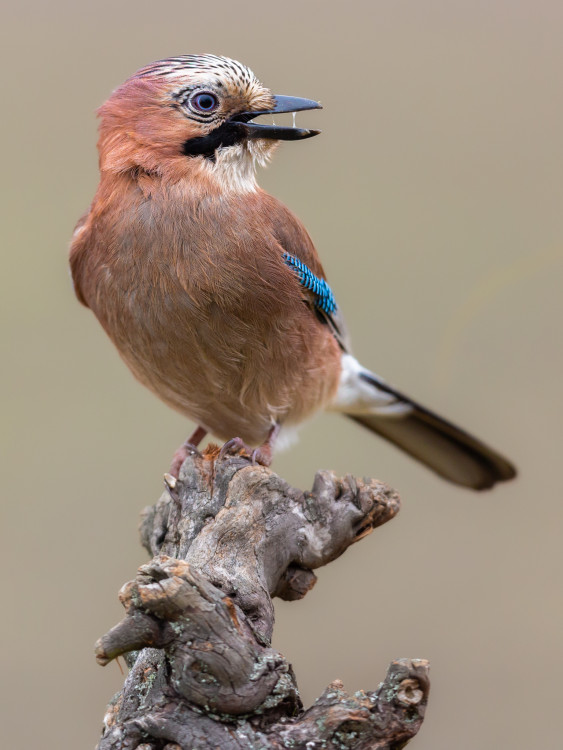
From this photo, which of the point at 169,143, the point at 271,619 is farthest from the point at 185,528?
the point at 169,143

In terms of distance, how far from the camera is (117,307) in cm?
320

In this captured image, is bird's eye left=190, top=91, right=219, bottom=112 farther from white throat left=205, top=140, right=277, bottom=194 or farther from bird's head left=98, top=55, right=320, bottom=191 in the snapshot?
white throat left=205, top=140, right=277, bottom=194

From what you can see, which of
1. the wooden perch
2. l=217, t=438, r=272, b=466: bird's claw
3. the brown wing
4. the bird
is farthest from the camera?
the brown wing

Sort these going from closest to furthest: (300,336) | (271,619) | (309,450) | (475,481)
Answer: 1. (271,619)
2. (300,336)
3. (475,481)
4. (309,450)

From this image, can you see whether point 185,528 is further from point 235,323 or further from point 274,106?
point 274,106

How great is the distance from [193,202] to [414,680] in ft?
5.85

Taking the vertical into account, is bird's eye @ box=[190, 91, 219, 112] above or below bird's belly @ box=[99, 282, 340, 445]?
above

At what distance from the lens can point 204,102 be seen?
313 centimetres

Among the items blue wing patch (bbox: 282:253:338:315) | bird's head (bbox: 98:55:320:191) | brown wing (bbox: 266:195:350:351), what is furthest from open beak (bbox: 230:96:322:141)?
blue wing patch (bbox: 282:253:338:315)

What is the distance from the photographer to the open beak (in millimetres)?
3150

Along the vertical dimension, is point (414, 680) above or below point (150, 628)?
above

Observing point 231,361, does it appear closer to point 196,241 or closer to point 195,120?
point 196,241

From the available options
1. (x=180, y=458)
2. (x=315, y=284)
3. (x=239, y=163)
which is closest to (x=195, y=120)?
(x=239, y=163)

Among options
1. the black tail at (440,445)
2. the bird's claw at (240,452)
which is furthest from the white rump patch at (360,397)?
the bird's claw at (240,452)
